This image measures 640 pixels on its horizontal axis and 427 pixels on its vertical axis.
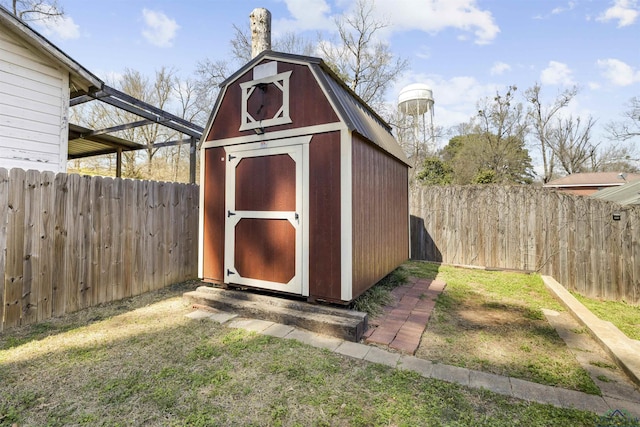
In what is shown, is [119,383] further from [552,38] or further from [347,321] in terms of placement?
[552,38]

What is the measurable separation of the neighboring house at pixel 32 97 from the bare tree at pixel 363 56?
40.8 ft

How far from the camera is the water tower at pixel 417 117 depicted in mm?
18156

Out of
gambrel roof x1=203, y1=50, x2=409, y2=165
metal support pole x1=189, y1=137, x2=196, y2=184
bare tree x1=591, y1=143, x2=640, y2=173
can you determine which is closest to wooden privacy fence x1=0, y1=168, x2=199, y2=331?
gambrel roof x1=203, y1=50, x2=409, y2=165

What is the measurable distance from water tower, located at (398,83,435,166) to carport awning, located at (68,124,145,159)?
46.6ft

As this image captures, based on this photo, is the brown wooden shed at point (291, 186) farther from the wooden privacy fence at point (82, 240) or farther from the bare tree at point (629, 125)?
the bare tree at point (629, 125)

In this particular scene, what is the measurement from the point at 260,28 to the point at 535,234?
6.66 meters

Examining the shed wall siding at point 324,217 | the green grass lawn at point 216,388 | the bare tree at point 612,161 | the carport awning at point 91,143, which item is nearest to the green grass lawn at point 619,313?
the green grass lawn at point 216,388

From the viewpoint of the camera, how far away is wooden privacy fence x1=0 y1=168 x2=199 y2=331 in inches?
116

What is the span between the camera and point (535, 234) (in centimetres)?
573

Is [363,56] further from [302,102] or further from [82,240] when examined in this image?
[82,240]

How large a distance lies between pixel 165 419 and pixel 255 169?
2.68 metres

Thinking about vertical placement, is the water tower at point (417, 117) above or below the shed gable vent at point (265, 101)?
above

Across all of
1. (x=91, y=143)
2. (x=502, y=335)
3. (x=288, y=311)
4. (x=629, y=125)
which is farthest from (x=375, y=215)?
(x=629, y=125)

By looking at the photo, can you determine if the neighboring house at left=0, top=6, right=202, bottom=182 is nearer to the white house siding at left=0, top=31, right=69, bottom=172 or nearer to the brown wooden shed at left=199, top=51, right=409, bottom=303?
the white house siding at left=0, top=31, right=69, bottom=172
